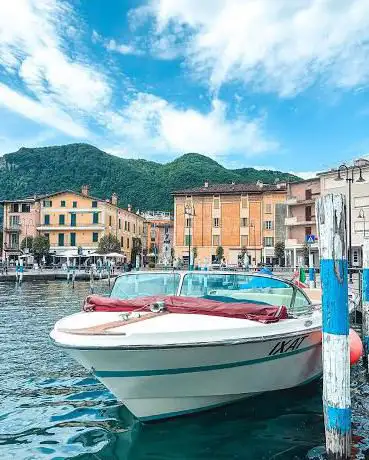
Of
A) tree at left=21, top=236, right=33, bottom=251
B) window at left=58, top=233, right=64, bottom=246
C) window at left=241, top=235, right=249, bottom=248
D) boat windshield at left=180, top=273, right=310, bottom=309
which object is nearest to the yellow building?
window at left=58, top=233, right=64, bottom=246

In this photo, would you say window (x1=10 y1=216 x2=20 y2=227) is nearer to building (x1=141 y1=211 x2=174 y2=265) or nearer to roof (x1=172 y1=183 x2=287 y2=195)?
roof (x1=172 y1=183 x2=287 y2=195)

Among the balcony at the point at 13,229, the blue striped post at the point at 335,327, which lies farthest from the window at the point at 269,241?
the blue striped post at the point at 335,327

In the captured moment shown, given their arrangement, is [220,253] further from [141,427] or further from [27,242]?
[141,427]

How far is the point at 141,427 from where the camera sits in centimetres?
618

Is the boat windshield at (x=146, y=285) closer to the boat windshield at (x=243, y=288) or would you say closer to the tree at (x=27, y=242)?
the boat windshield at (x=243, y=288)

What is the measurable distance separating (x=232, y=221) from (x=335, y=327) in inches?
2310

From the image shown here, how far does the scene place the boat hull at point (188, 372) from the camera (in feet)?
18.1

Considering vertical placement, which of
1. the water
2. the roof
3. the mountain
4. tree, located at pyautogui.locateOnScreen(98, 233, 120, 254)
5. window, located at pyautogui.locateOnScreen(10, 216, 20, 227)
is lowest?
the water

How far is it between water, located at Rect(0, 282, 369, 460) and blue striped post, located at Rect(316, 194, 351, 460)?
1.94 ft

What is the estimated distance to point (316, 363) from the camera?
776cm

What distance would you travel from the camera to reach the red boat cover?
256 inches

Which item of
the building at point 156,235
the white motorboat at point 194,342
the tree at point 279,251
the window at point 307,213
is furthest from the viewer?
the building at point 156,235

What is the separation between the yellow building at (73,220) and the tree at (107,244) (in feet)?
10.6

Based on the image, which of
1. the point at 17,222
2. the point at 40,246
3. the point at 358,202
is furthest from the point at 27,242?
the point at 358,202
